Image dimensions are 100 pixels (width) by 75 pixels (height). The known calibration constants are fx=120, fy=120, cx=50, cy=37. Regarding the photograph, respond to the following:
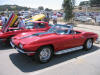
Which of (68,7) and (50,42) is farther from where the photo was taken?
(68,7)

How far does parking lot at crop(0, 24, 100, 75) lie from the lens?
3863 millimetres

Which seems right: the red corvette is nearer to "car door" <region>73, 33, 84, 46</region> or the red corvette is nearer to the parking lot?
"car door" <region>73, 33, 84, 46</region>

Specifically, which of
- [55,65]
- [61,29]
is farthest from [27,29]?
[55,65]

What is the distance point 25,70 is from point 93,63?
2.57 metres

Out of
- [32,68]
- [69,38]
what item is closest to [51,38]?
[69,38]

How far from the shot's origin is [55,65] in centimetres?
437

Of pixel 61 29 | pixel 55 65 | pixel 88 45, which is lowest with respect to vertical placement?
pixel 55 65

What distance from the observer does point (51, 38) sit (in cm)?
453

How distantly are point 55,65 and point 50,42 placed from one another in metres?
0.85

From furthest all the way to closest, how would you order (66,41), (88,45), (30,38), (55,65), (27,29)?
1. (27,29)
2. (88,45)
3. (66,41)
4. (30,38)
5. (55,65)

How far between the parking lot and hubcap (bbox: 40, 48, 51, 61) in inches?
9.1

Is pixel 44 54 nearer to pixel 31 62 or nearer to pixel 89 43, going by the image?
pixel 31 62

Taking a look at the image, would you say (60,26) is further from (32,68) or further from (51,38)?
(32,68)

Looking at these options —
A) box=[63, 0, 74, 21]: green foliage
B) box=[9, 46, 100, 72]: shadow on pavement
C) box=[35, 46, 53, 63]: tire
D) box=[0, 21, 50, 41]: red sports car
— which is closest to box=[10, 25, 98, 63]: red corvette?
box=[35, 46, 53, 63]: tire
